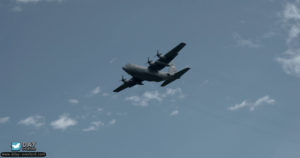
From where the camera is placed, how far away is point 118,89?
240 ft

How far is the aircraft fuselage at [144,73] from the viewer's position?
209 ft

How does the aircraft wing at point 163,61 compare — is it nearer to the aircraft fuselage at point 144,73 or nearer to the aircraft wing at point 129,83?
the aircraft fuselage at point 144,73

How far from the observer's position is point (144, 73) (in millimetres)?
64750

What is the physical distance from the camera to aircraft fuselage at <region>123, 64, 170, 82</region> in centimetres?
6356

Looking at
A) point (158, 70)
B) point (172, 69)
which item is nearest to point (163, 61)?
point (158, 70)

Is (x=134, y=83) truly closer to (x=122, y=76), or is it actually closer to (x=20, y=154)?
(x=122, y=76)

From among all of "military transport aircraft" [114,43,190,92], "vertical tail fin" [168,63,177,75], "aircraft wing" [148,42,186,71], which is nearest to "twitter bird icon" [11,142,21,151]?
"military transport aircraft" [114,43,190,92]

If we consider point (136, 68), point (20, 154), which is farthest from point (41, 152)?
point (136, 68)

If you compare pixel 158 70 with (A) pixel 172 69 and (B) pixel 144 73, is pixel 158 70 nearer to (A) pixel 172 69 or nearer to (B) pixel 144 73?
(B) pixel 144 73

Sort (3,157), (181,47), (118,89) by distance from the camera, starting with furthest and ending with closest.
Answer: (118,89)
(181,47)
(3,157)

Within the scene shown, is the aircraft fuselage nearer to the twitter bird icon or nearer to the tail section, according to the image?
the tail section

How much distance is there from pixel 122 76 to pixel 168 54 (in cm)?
1195

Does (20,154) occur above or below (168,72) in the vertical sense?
below

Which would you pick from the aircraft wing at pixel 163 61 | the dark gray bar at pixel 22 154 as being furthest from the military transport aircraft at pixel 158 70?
the dark gray bar at pixel 22 154
